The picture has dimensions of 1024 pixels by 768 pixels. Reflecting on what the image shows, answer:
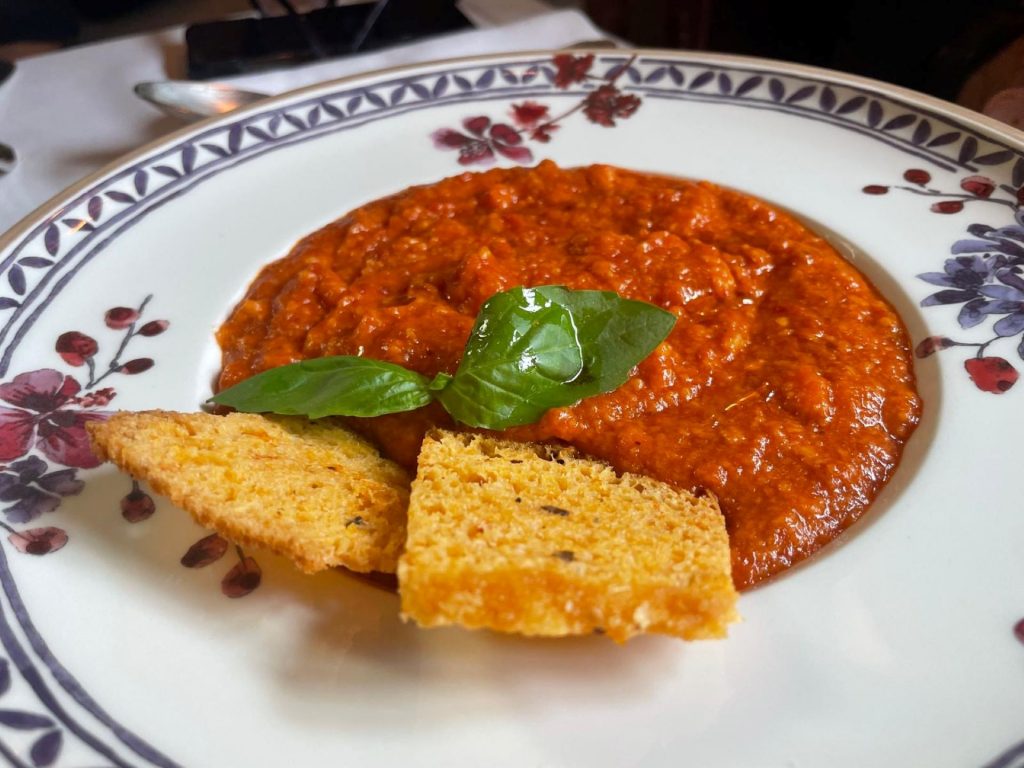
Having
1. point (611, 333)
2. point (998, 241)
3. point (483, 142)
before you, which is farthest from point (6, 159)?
point (998, 241)

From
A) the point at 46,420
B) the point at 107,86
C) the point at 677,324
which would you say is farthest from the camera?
the point at 107,86

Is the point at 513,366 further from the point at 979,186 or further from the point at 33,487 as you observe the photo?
the point at 979,186

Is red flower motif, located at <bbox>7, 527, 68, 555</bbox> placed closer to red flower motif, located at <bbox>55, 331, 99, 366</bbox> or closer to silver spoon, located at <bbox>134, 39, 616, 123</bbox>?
red flower motif, located at <bbox>55, 331, 99, 366</bbox>

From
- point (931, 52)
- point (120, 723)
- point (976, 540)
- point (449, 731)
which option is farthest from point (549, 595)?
point (931, 52)

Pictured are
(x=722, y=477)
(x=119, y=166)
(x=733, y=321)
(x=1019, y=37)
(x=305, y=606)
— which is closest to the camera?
(x=305, y=606)

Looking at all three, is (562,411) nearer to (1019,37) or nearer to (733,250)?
(733,250)

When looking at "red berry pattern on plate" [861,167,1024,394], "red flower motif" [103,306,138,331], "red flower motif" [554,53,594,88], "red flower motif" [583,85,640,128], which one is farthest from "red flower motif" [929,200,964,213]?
"red flower motif" [103,306,138,331]
